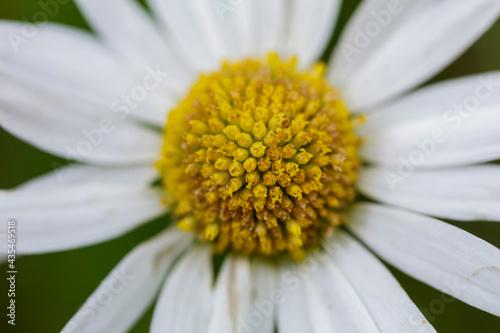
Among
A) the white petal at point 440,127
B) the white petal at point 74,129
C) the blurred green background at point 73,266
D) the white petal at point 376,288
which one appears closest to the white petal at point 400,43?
the white petal at point 440,127

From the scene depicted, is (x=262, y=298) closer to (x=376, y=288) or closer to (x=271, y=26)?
(x=376, y=288)

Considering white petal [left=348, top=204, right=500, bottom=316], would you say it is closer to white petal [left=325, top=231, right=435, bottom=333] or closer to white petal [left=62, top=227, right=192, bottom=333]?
white petal [left=325, top=231, right=435, bottom=333]

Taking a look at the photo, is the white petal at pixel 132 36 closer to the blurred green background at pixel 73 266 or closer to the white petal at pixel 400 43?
the blurred green background at pixel 73 266

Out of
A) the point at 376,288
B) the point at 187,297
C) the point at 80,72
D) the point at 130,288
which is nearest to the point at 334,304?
the point at 376,288

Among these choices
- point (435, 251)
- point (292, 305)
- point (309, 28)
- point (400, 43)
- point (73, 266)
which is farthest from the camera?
point (73, 266)

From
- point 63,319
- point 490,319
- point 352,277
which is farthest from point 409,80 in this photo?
point 63,319

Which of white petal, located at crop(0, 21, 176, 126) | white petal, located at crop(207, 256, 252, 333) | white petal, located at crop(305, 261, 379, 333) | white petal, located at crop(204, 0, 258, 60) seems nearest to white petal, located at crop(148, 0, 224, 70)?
white petal, located at crop(204, 0, 258, 60)
